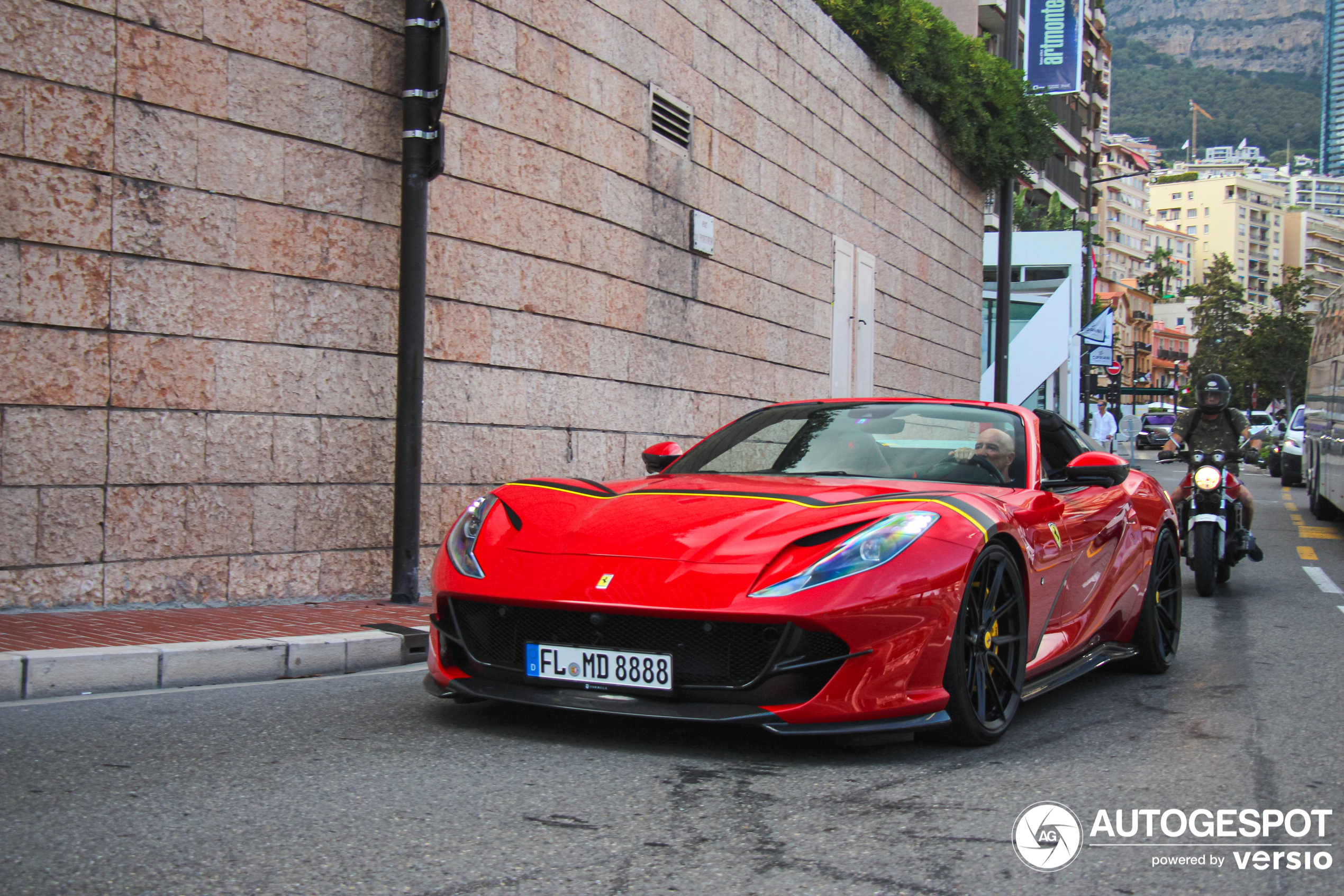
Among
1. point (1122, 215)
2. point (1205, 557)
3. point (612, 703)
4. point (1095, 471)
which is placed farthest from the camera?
point (1122, 215)

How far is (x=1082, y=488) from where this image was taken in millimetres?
5629

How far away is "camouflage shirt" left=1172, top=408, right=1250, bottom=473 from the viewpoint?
33.4 feet

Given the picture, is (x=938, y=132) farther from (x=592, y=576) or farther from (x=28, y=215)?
(x=592, y=576)

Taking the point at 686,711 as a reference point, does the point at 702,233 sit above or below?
above

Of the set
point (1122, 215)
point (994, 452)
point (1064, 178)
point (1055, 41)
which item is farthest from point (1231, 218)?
point (994, 452)

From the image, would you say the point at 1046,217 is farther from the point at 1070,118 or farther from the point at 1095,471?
the point at 1095,471

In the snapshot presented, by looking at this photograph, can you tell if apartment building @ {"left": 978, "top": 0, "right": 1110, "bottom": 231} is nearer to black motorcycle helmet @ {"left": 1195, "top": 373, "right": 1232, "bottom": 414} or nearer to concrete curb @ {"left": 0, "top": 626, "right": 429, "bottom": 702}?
black motorcycle helmet @ {"left": 1195, "top": 373, "right": 1232, "bottom": 414}

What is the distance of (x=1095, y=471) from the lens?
536cm

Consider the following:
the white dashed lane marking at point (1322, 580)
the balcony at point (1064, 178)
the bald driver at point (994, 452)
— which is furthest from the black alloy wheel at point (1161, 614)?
the balcony at point (1064, 178)

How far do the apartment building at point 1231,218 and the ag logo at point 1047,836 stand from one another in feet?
653

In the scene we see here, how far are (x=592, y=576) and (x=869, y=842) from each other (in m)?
1.29

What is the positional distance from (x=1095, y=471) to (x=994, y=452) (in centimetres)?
41

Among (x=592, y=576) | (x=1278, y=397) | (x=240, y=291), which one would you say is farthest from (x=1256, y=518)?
(x=1278, y=397)

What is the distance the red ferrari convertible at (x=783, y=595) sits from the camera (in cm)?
394
